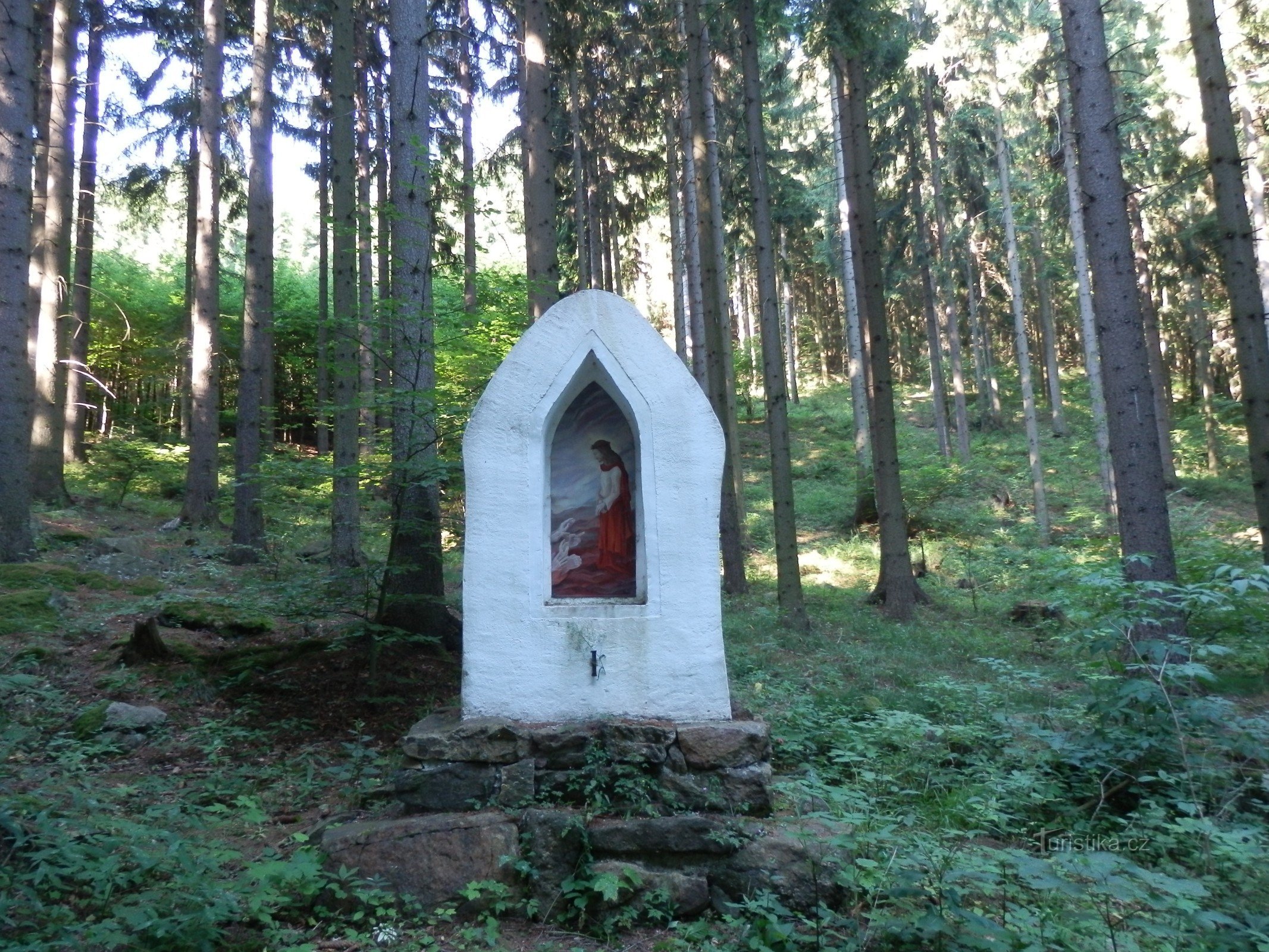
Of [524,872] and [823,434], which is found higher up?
[823,434]

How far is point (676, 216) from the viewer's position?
20484 mm

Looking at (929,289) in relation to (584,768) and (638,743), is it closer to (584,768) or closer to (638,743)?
(638,743)

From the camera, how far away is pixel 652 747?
15.8 ft

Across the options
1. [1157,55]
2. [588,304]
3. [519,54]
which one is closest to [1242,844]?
[588,304]

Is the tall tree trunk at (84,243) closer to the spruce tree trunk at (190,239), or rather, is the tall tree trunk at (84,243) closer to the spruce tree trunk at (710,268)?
the spruce tree trunk at (190,239)

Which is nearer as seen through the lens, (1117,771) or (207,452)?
(1117,771)

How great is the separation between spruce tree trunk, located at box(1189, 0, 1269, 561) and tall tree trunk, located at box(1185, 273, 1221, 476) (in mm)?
16772

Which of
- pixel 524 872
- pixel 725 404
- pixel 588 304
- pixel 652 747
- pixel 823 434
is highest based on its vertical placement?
pixel 823 434

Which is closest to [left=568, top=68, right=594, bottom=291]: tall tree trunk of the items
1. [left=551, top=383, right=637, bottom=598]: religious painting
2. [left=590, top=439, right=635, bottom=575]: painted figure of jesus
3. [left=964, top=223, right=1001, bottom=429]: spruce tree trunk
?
[left=551, top=383, right=637, bottom=598]: religious painting

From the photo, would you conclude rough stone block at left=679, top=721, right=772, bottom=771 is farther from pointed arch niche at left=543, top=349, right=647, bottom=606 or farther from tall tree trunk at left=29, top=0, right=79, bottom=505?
tall tree trunk at left=29, top=0, right=79, bottom=505

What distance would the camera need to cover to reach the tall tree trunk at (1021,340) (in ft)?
62.5

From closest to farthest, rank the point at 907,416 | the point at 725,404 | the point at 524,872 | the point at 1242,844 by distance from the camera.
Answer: the point at 1242,844, the point at 524,872, the point at 725,404, the point at 907,416

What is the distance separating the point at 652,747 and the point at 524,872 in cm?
99

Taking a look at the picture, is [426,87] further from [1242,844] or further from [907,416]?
[907,416]
